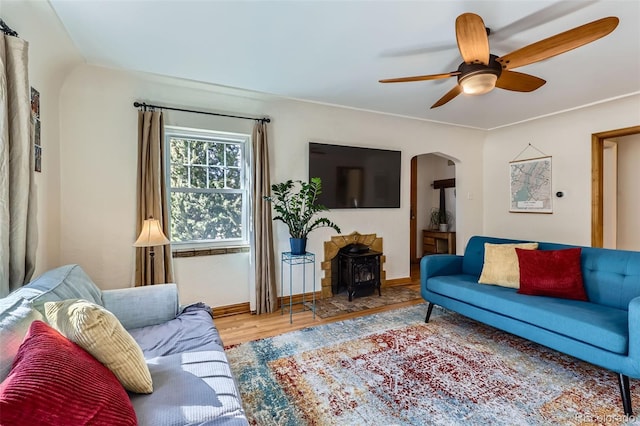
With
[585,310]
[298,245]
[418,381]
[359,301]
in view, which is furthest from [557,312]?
[298,245]

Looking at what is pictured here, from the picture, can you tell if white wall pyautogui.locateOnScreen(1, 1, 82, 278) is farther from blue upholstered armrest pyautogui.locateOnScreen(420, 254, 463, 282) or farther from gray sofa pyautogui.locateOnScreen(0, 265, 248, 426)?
blue upholstered armrest pyautogui.locateOnScreen(420, 254, 463, 282)

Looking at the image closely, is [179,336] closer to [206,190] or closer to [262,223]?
[262,223]

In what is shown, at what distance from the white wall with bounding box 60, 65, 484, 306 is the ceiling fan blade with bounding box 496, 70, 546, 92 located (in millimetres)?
1985

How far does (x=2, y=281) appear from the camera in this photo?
1528mm

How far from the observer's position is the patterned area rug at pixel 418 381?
1774 mm

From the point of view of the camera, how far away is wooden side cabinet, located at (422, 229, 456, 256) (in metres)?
5.98

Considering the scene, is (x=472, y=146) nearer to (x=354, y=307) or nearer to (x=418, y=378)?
(x=354, y=307)

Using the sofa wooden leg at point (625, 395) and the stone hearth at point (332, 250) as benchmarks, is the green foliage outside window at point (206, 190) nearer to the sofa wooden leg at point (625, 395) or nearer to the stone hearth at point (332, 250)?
the stone hearth at point (332, 250)

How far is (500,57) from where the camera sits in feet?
6.91

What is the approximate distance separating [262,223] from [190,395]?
90.8 inches

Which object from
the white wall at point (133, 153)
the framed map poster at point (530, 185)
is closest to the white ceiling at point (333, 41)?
the white wall at point (133, 153)

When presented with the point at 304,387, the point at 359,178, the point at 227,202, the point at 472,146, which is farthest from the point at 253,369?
the point at 472,146

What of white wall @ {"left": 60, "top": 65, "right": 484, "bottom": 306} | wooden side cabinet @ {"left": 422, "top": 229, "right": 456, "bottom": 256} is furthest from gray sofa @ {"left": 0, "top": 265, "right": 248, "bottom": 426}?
wooden side cabinet @ {"left": 422, "top": 229, "right": 456, "bottom": 256}

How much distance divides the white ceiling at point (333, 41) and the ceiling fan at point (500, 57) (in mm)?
262
